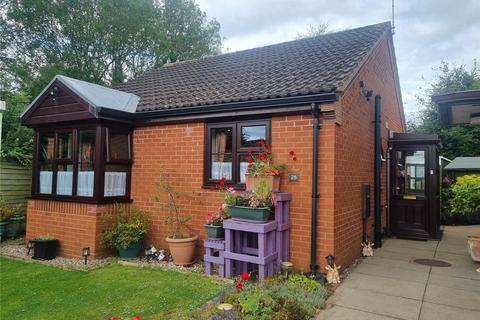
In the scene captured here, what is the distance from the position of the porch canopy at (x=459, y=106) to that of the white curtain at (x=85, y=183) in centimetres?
646

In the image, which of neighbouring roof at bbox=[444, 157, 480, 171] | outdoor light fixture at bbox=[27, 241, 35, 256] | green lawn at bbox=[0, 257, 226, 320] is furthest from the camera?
neighbouring roof at bbox=[444, 157, 480, 171]

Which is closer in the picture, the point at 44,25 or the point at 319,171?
the point at 319,171

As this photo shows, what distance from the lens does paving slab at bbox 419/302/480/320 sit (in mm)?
3678

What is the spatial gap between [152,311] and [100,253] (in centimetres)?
321

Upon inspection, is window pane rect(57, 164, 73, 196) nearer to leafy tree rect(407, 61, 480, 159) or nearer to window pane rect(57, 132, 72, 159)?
window pane rect(57, 132, 72, 159)

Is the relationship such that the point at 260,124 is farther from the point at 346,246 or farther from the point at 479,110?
the point at 479,110

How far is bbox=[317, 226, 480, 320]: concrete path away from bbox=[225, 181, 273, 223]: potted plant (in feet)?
4.99

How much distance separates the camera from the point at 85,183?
6.74m

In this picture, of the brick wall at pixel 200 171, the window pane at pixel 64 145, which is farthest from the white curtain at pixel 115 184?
the window pane at pixel 64 145

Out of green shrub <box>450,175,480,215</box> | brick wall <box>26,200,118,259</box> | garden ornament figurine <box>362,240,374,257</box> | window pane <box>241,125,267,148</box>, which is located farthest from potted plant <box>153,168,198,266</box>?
green shrub <box>450,175,480,215</box>

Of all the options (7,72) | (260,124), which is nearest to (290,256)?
(260,124)

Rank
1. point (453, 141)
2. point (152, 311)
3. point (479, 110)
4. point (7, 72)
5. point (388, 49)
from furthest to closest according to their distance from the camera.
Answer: point (453, 141) → point (7, 72) → point (388, 49) → point (479, 110) → point (152, 311)

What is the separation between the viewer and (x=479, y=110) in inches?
221

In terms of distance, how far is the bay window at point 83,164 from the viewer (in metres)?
6.61
